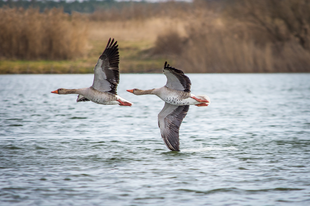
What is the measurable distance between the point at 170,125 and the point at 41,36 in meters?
38.8

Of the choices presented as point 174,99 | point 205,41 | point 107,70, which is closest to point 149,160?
point 174,99

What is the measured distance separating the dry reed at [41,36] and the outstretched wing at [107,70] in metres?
37.1

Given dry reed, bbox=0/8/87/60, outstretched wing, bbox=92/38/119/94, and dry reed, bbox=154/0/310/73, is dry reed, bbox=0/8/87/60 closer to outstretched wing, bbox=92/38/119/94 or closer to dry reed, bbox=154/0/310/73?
dry reed, bbox=154/0/310/73

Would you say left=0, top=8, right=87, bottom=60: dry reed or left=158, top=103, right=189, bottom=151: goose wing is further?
left=0, top=8, right=87, bottom=60: dry reed

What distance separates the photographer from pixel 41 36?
4928cm

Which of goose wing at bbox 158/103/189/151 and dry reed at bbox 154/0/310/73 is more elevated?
dry reed at bbox 154/0/310/73

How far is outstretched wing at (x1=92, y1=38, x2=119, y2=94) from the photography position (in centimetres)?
1175

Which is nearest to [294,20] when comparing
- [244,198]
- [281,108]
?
[281,108]

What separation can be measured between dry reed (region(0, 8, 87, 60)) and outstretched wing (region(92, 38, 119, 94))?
122 ft

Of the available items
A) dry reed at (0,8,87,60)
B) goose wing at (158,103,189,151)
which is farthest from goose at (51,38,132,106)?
dry reed at (0,8,87,60)

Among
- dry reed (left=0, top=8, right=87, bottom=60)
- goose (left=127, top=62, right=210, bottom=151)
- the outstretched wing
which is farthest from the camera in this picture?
dry reed (left=0, top=8, right=87, bottom=60)

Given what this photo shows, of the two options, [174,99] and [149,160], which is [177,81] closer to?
[174,99]

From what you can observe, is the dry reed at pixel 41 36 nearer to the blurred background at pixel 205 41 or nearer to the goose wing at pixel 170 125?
the blurred background at pixel 205 41

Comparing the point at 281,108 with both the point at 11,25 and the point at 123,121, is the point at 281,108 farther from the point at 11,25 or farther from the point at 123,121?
the point at 11,25
